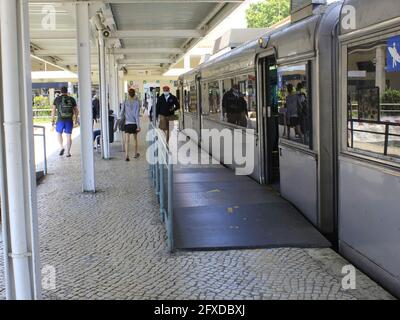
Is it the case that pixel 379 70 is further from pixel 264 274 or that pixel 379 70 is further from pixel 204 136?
pixel 204 136

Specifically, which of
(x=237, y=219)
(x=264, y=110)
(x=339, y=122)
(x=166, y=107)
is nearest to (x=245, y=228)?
(x=237, y=219)

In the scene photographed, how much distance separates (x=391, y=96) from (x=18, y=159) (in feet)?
9.34

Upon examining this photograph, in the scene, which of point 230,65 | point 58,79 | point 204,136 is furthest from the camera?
point 58,79

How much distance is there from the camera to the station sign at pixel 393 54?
4105 millimetres

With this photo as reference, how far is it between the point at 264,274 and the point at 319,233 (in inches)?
53.4

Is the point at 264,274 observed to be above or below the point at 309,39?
below

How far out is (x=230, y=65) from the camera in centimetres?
1055

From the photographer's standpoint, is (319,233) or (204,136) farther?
(204,136)

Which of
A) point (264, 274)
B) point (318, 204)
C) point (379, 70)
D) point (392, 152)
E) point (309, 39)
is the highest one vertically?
point (309, 39)

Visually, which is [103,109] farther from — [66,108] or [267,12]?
[267,12]

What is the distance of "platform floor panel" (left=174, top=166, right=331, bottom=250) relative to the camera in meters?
5.78

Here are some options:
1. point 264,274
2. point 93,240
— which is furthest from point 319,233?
point 93,240

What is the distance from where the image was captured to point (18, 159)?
3660 millimetres

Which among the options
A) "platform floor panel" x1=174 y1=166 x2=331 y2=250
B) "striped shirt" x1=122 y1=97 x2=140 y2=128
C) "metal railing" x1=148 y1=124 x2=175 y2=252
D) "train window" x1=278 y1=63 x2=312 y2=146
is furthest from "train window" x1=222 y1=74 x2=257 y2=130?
"striped shirt" x1=122 y1=97 x2=140 y2=128
